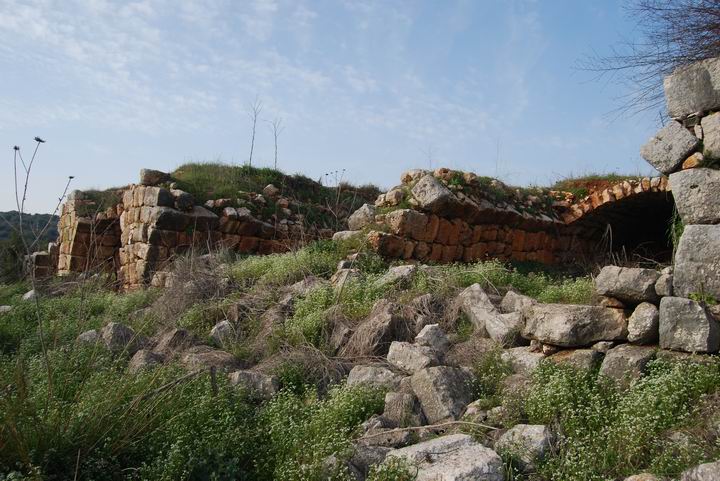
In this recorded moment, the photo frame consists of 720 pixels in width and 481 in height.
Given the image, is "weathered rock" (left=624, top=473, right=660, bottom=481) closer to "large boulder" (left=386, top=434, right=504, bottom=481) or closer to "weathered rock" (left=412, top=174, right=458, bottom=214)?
"large boulder" (left=386, top=434, right=504, bottom=481)

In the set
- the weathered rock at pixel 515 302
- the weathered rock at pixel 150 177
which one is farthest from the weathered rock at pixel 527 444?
the weathered rock at pixel 150 177

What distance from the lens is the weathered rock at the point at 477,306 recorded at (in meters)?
5.84

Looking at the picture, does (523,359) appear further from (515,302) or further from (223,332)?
(223,332)

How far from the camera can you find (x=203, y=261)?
31.0 feet

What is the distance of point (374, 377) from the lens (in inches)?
203

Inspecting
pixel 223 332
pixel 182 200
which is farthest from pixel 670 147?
pixel 182 200

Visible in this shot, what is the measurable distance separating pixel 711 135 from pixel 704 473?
100 inches

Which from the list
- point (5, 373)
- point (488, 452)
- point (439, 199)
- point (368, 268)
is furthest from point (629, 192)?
point (5, 373)

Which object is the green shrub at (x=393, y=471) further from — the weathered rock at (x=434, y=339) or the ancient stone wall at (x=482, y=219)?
the ancient stone wall at (x=482, y=219)

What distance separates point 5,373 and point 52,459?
1151 mm

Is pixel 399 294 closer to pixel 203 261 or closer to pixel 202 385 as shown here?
pixel 202 385

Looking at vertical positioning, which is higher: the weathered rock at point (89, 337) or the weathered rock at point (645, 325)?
the weathered rock at point (645, 325)

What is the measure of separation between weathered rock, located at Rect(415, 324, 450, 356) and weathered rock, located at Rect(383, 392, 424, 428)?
0.88m

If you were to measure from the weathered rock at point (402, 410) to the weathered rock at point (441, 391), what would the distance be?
0.06 meters
